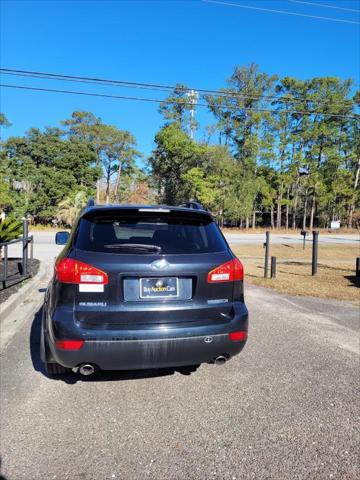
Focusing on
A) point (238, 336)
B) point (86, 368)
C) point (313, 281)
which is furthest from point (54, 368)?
point (313, 281)

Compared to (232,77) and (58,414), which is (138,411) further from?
(232,77)

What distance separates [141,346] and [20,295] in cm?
487

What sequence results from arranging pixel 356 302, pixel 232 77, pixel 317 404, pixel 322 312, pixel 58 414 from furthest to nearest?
pixel 232 77 < pixel 356 302 < pixel 322 312 < pixel 317 404 < pixel 58 414

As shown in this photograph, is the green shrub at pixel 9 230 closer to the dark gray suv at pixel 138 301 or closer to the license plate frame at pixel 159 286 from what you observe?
the dark gray suv at pixel 138 301

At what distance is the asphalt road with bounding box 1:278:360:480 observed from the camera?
8.11 ft

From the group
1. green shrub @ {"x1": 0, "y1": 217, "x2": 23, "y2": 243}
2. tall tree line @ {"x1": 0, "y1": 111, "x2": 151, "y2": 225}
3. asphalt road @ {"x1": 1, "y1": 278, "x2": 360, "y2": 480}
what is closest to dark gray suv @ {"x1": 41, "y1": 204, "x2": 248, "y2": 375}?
asphalt road @ {"x1": 1, "y1": 278, "x2": 360, "y2": 480}

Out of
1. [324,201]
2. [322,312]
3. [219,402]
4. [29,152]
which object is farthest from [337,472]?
[324,201]

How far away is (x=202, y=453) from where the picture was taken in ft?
8.59

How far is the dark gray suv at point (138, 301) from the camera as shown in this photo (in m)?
2.96

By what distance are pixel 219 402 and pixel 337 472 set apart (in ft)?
3.66

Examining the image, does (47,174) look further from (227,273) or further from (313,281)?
(227,273)

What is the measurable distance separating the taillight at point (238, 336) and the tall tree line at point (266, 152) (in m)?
42.2

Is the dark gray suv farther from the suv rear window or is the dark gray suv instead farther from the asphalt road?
the asphalt road

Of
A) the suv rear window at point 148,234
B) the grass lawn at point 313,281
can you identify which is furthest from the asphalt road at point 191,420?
the grass lawn at point 313,281
